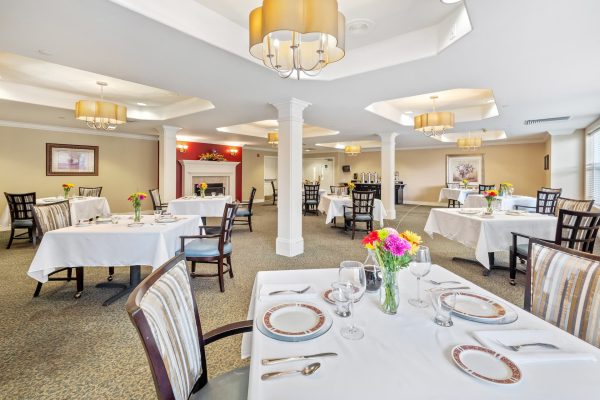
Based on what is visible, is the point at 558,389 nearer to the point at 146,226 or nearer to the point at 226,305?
the point at 226,305

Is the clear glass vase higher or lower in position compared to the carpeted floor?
higher

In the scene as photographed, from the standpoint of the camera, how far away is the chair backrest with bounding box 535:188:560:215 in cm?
547

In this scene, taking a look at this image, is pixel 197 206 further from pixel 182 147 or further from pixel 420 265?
pixel 420 265

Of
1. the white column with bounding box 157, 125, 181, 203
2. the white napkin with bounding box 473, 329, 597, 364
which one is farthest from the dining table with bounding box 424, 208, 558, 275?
Answer: the white column with bounding box 157, 125, 181, 203

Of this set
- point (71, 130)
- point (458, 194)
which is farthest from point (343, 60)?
point (71, 130)

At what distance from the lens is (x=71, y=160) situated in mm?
6910

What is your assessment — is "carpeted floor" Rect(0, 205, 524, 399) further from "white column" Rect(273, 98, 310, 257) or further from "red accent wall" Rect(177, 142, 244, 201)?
"red accent wall" Rect(177, 142, 244, 201)

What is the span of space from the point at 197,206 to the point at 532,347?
541cm

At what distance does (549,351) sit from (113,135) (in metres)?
9.20

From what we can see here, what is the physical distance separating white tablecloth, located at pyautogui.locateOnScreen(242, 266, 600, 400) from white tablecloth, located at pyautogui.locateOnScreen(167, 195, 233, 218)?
15.8 ft

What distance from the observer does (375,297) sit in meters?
1.22

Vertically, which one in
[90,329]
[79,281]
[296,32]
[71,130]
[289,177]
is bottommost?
[90,329]

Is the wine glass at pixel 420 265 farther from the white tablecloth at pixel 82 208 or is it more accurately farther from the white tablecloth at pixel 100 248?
the white tablecloth at pixel 82 208

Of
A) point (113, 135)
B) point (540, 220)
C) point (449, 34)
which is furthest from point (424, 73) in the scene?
point (113, 135)
